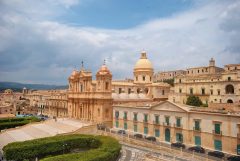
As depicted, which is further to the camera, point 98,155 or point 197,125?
point 197,125

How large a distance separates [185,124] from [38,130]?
97.8 feet

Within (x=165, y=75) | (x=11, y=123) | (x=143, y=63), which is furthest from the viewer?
(x=165, y=75)

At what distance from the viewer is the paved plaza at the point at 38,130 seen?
4878 cm

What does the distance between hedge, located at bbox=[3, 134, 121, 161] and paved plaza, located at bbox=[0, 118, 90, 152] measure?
11297mm

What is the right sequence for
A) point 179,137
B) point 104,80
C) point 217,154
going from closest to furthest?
point 217,154
point 179,137
point 104,80

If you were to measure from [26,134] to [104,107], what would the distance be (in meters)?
17.2

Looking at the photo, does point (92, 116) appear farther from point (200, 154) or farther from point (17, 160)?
point (200, 154)

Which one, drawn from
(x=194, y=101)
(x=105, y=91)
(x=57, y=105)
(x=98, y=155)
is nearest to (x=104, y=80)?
(x=105, y=91)

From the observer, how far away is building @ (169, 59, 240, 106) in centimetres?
6875

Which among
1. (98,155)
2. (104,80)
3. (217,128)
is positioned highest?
(104,80)

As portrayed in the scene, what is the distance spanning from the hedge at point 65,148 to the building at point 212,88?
1536 inches

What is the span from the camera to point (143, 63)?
78.2 meters

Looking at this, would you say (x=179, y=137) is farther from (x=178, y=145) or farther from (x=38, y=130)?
(x=38, y=130)

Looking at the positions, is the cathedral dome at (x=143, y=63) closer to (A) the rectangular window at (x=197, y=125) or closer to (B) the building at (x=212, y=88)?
(B) the building at (x=212, y=88)
